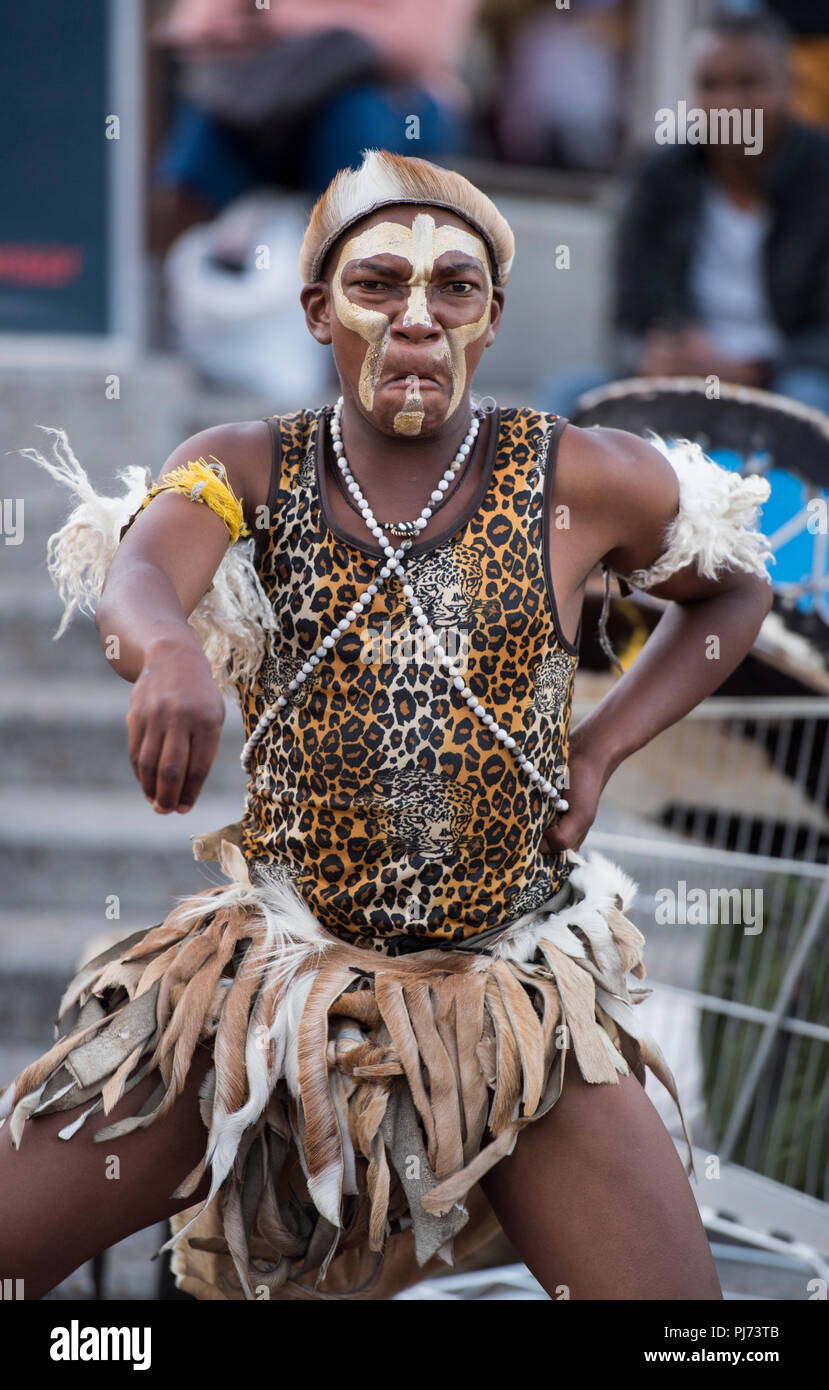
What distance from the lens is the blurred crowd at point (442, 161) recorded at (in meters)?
4.67

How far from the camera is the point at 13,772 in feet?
15.4

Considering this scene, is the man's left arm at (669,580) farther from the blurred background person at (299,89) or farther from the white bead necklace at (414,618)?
the blurred background person at (299,89)

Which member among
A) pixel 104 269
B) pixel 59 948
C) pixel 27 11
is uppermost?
pixel 27 11

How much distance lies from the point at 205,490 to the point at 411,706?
1.17 ft

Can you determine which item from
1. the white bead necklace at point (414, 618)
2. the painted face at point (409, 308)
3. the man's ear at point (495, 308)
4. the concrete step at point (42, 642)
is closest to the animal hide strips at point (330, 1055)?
the white bead necklace at point (414, 618)

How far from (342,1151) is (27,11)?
4.66m

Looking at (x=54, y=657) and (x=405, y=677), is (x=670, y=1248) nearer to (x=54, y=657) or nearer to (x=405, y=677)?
(x=405, y=677)

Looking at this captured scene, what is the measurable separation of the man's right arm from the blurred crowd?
250 cm

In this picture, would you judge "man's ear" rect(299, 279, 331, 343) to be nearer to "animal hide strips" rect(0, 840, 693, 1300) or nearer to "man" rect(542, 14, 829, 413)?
"animal hide strips" rect(0, 840, 693, 1300)

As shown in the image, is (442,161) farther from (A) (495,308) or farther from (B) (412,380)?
(B) (412,380)

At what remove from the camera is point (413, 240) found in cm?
187

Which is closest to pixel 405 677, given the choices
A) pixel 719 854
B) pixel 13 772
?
pixel 719 854

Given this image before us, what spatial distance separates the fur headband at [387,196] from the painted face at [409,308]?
0.03 meters

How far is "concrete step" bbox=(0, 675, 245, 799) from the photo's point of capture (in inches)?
183
